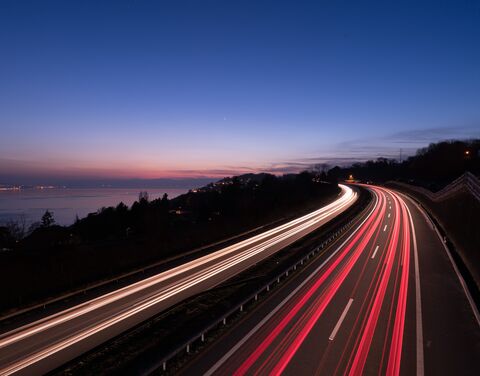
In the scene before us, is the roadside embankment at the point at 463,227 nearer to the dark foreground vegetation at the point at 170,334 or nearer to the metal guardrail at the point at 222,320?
the metal guardrail at the point at 222,320

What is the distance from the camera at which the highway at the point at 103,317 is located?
1244 cm

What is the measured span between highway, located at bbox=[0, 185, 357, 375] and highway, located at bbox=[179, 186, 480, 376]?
5.35 meters

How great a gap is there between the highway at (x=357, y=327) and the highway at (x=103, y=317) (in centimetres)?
535

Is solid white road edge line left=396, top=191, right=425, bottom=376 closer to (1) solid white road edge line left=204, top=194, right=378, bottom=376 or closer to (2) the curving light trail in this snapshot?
(2) the curving light trail

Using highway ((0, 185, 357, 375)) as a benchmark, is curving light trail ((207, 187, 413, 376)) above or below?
above

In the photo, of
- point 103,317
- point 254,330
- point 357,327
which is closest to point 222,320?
point 254,330

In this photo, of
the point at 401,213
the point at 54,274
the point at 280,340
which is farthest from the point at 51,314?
the point at 401,213

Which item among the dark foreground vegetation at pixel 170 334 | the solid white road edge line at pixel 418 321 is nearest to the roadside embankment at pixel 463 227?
the solid white road edge line at pixel 418 321

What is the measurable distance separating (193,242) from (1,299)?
744 inches

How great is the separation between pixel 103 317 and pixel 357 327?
11685mm

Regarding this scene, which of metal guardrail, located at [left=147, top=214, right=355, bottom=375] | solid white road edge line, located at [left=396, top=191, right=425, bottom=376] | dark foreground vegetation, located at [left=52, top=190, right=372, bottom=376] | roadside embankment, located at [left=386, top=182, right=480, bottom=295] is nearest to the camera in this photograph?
metal guardrail, located at [left=147, top=214, right=355, bottom=375]

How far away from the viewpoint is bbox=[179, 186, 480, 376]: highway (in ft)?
34.6

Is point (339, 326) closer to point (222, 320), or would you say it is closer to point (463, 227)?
point (222, 320)

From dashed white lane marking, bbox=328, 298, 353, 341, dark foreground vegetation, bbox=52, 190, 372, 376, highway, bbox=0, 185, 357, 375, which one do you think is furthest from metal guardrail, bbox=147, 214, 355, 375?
highway, bbox=0, 185, 357, 375
